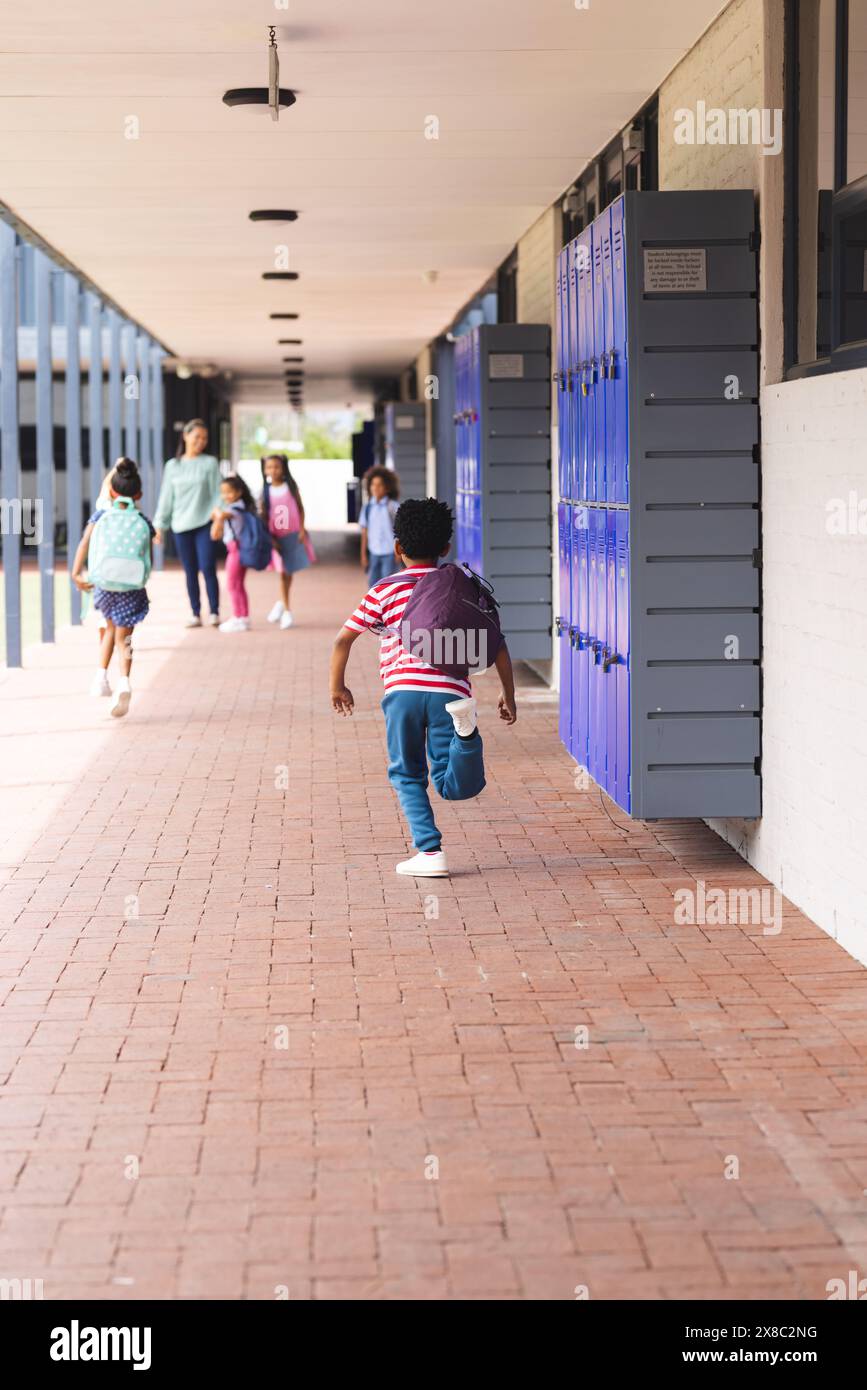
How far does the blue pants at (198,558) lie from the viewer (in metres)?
15.7

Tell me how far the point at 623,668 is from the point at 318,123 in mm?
3555

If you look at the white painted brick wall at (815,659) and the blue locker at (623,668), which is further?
the blue locker at (623,668)

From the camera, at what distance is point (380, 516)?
56.8 feet

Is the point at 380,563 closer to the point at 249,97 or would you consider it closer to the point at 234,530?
the point at 234,530

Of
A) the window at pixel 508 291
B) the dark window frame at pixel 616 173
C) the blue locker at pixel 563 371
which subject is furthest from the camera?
the window at pixel 508 291

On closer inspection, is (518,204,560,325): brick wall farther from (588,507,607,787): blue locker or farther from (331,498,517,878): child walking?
(331,498,517,878): child walking

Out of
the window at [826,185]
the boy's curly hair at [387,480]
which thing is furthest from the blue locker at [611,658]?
the boy's curly hair at [387,480]

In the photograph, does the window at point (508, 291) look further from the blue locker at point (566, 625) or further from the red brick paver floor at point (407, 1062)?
the red brick paver floor at point (407, 1062)

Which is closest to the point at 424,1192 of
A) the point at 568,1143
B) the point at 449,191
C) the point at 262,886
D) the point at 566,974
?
the point at 568,1143

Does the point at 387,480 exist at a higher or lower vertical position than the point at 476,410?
lower

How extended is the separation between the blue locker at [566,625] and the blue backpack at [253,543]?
703 centimetres

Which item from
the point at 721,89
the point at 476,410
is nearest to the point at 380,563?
the point at 476,410

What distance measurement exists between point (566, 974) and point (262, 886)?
1559 millimetres
